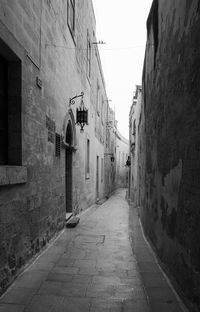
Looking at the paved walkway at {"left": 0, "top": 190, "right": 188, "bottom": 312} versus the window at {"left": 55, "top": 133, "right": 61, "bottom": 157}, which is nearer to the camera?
the paved walkway at {"left": 0, "top": 190, "right": 188, "bottom": 312}

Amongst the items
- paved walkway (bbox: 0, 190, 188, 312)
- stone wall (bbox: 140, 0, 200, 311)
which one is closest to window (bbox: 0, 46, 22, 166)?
paved walkway (bbox: 0, 190, 188, 312)

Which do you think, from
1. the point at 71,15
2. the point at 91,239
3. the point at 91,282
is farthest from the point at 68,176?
the point at 91,282

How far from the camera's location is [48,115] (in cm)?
552

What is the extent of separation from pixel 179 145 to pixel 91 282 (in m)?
1.98

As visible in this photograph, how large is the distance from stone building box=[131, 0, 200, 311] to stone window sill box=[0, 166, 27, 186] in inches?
74.8

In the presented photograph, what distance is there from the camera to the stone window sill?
3.38 metres

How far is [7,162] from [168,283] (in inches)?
98.2

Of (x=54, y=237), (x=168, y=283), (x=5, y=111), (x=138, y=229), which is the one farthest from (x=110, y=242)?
(x=5, y=111)

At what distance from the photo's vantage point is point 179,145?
3473 mm

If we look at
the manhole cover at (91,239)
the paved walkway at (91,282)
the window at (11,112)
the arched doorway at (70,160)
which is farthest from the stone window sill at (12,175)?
the arched doorway at (70,160)

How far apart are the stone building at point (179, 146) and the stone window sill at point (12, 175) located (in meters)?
1.90

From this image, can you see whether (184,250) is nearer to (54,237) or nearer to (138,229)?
(54,237)

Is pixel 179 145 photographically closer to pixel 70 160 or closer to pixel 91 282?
pixel 91 282

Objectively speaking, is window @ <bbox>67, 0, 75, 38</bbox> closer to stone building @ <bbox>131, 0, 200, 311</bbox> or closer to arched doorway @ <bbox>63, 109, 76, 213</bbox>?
arched doorway @ <bbox>63, 109, 76, 213</bbox>
